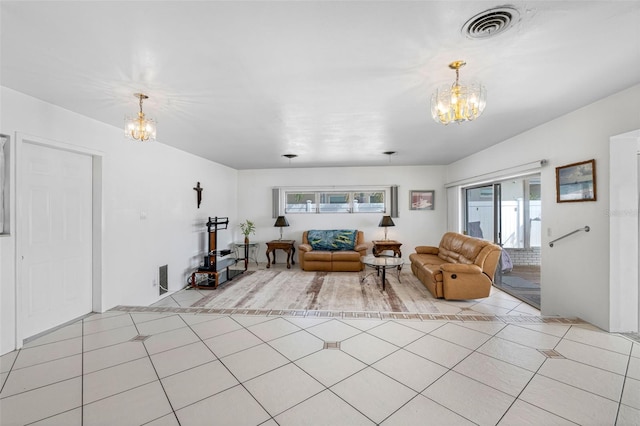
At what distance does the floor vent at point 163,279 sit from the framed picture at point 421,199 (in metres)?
5.49

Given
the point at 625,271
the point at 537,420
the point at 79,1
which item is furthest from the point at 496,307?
the point at 79,1

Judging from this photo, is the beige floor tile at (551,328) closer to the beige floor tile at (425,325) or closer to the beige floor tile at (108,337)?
the beige floor tile at (425,325)

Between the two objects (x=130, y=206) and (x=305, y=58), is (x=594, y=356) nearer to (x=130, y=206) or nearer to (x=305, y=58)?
(x=305, y=58)

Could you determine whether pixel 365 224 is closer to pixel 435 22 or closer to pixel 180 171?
pixel 180 171

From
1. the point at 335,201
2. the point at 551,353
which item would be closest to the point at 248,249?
the point at 335,201

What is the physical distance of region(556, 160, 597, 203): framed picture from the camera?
9.17 ft

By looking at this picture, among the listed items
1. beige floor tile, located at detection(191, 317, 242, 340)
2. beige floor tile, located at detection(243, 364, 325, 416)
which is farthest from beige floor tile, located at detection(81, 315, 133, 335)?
beige floor tile, located at detection(243, 364, 325, 416)

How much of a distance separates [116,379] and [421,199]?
21.0 feet

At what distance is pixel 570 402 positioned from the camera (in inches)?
64.4

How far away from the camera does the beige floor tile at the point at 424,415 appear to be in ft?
4.87

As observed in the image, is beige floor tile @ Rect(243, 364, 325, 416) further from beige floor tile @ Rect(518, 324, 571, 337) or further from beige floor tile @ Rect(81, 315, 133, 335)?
beige floor tile @ Rect(518, 324, 571, 337)

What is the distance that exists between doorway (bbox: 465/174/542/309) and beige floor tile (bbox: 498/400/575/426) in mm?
2995

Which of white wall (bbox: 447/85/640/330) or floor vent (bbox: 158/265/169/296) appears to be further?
floor vent (bbox: 158/265/169/296)

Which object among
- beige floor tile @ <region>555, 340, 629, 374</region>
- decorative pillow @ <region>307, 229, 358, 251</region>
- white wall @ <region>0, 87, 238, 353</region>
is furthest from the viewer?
decorative pillow @ <region>307, 229, 358, 251</region>
